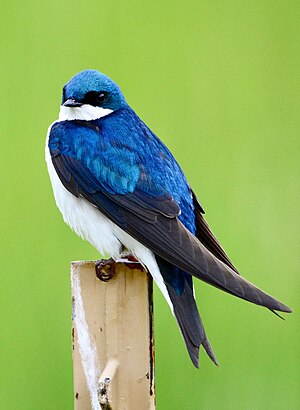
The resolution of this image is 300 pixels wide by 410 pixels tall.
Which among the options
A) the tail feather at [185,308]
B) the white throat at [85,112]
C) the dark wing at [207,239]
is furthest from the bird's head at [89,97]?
the tail feather at [185,308]

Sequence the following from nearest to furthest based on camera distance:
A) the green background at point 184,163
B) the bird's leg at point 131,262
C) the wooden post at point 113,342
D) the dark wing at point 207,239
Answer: the wooden post at point 113,342, the bird's leg at point 131,262, the dark wing at point 207,239, the green background at point 184,163

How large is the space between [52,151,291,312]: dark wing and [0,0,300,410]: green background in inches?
23.1

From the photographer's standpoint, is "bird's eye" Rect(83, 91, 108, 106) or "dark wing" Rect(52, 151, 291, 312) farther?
"bird's eye" Rect(83, 91, 108, 106)

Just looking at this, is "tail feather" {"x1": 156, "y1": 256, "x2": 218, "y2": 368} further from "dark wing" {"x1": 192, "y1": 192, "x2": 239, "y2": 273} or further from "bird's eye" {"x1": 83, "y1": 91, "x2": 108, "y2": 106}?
"bird's eye" {"x1": 83, "y1": 91, "x2": 108, "y2": 106}

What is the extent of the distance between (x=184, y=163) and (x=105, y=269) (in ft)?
4.22

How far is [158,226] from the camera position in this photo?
2.07 m

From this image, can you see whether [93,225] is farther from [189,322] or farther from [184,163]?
[184,163]

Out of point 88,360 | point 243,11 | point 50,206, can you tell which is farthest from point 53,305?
point 243,11

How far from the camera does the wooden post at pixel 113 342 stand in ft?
6.02

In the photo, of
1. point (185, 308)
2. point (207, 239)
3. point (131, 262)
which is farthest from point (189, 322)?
point (207, 239)

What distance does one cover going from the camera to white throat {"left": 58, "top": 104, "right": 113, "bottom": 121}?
7.44 feet

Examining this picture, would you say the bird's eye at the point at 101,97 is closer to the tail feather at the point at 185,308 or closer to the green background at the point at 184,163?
the tail feather at the point at 185,308

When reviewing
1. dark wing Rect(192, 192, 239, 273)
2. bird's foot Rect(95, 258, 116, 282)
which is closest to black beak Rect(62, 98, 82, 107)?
dark wing Rect(192, 192, 239, 273)

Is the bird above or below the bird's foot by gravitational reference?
above
